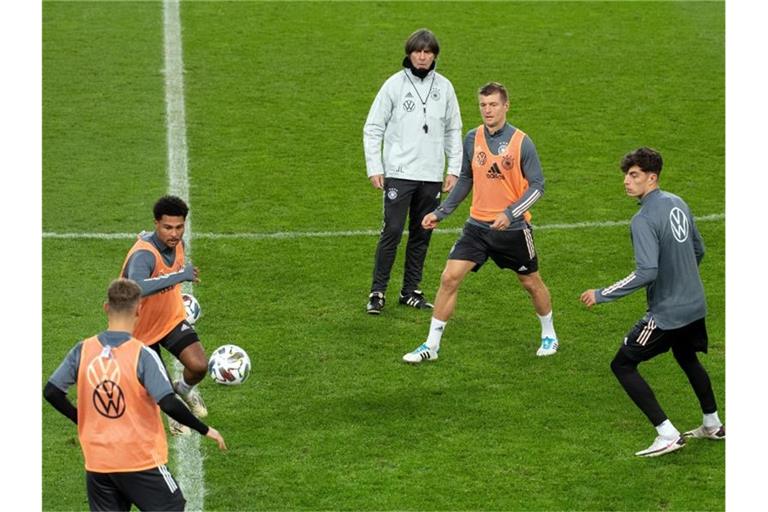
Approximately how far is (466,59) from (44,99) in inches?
232

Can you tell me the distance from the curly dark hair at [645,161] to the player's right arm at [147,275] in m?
3.12

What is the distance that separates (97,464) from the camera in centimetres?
796

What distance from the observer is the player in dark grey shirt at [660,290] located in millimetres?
9688

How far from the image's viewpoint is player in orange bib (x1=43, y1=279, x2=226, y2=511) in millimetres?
7906

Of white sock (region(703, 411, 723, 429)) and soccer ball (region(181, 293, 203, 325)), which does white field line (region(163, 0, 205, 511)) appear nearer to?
soccer ball (region(181, 293, 203, 325))

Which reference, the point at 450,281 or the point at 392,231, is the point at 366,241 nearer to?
the point at 392,231

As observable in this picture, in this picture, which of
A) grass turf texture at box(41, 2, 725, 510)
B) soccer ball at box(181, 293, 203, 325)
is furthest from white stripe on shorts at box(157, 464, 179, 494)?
soccer ball at box(181, 293, 203, 325)

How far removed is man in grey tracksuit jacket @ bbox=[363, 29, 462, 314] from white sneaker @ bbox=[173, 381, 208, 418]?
267 cm

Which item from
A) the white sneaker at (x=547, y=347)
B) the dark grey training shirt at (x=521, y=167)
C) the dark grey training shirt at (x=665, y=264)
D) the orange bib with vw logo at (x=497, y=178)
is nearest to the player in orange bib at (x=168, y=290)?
the dark grey training shirt at (x=521, y=167)

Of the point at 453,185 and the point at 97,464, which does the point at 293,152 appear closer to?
the point at 453,185

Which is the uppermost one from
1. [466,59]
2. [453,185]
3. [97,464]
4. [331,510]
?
[466,59]

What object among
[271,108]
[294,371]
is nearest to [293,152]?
[271,108]

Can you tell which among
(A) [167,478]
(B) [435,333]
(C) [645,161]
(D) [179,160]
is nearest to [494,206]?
(B) [435,333]

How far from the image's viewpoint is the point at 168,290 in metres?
10.0
